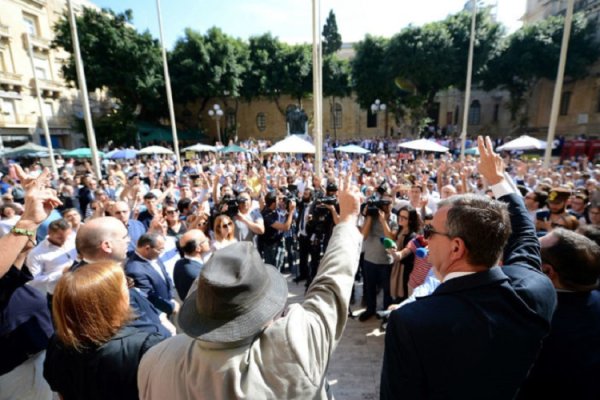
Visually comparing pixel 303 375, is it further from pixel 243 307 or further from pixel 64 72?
pixel 64 72

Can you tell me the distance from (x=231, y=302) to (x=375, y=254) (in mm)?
3561

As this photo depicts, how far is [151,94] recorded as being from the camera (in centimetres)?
2884

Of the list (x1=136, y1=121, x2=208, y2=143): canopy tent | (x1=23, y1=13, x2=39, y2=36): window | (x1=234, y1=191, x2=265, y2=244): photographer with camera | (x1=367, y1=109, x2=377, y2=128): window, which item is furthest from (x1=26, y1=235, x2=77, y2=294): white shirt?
(x1=367, y1=109, x2=377, y2=128): window

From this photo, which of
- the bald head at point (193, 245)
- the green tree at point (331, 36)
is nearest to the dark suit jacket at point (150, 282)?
the bald head at point (193, 245)

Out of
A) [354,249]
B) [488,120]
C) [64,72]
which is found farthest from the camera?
[488,120]

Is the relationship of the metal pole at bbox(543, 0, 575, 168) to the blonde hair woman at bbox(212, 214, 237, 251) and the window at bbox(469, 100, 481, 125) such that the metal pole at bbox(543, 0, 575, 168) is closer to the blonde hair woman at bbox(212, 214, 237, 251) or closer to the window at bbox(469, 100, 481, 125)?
the blonde hair woman at bbox(212, 214, 237, 251)

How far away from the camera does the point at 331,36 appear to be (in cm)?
4006

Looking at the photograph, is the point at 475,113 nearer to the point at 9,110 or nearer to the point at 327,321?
the point at 327,321

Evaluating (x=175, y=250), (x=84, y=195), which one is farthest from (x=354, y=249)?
(x=84, y=195)

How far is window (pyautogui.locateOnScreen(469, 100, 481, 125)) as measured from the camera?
38.0m

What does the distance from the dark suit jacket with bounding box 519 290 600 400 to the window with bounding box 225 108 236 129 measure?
3657cm

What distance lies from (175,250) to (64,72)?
31.5 m

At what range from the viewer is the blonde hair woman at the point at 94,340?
1.45 meters

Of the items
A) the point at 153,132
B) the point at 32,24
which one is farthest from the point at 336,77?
the point at 32,24
